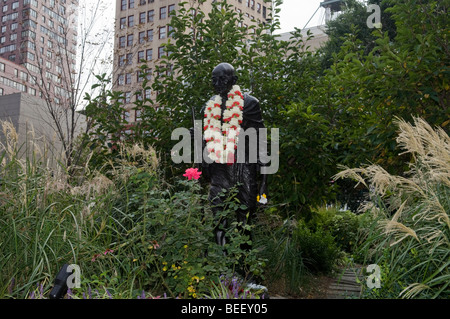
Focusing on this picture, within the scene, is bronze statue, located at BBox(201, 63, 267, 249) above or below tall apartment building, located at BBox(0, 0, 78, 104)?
below

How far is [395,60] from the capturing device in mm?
4449

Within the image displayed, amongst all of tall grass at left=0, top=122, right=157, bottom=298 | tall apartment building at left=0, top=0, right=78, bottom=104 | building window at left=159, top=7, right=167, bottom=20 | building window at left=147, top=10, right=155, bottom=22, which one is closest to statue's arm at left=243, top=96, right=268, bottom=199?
tall grass at left=0, top=122, right=157, bottom=298

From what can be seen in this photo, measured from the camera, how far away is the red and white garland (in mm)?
4156

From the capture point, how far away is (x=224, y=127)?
426 cm

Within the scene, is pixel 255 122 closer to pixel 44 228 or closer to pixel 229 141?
pixel 229 141

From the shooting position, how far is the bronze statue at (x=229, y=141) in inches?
164

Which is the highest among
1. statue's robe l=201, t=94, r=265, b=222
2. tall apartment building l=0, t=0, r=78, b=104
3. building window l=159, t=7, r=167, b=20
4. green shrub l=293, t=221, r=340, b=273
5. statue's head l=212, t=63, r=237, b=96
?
building window l=159, t=7, r=167, b=20

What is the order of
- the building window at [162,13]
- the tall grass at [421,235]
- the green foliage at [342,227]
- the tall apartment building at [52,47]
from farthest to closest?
the building window at [162,13], the green foliage at [342,227], the tall apartment building at [52,47], the tall grass at [421,235]

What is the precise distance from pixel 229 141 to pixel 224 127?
181 mm

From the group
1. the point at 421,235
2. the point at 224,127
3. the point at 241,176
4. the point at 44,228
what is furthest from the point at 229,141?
the point at 421,235

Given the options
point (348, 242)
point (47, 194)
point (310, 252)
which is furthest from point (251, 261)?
point (348, 242)

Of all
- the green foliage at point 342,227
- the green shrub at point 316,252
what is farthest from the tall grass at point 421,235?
the green foliage at point 342,227

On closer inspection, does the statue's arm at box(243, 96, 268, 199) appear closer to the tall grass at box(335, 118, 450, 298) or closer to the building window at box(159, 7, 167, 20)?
the tall grass at box(335, 118, 450, 298)

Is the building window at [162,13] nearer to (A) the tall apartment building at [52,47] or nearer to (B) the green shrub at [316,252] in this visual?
(A) the tall apartment building at [52,47]
